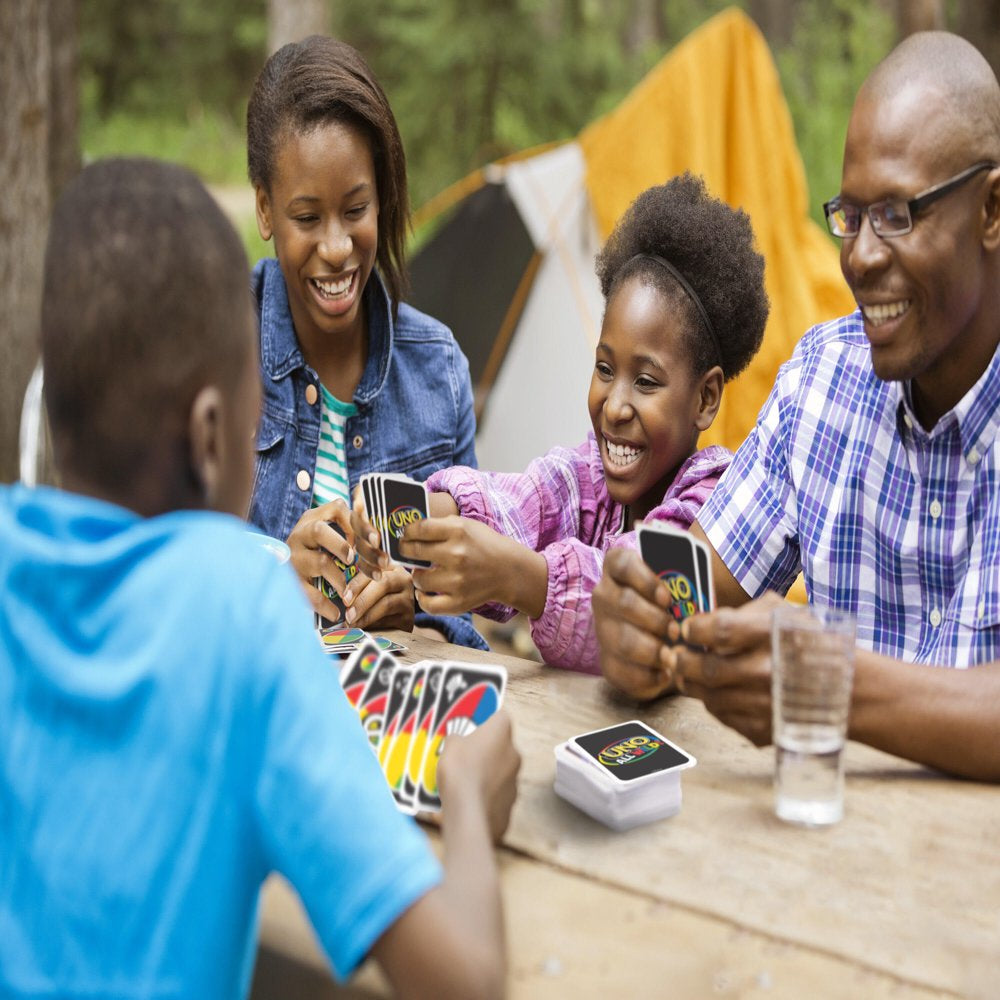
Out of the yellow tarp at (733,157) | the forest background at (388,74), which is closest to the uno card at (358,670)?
the yellow tarp at (733,157)

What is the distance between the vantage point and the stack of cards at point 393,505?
209 centimetres

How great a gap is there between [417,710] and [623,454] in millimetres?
973

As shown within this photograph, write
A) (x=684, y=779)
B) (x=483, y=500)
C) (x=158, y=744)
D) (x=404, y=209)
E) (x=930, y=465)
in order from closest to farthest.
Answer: (x=158, y=744) → (x=684, y=779) → (x=930, y=465) → (x=483, y=500) → (x=404, y=209)

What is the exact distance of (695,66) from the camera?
16.5ft

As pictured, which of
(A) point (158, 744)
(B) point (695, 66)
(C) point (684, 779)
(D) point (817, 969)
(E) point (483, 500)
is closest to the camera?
(A) point (158, 744)

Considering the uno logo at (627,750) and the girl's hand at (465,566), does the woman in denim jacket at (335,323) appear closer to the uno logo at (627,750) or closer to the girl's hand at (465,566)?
the girl's hand at (465,566)

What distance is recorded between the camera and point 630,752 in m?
1.60

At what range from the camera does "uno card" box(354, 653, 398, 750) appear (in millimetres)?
1599

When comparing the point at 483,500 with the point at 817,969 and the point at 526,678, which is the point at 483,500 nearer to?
the point at 526,678

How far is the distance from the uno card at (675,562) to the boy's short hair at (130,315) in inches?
27.1

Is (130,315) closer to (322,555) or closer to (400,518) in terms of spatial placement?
(400,518)

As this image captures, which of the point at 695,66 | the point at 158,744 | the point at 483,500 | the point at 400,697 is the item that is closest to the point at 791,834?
the point at 400,697

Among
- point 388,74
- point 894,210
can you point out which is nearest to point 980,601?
point 894,210

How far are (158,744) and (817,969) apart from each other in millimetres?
700
